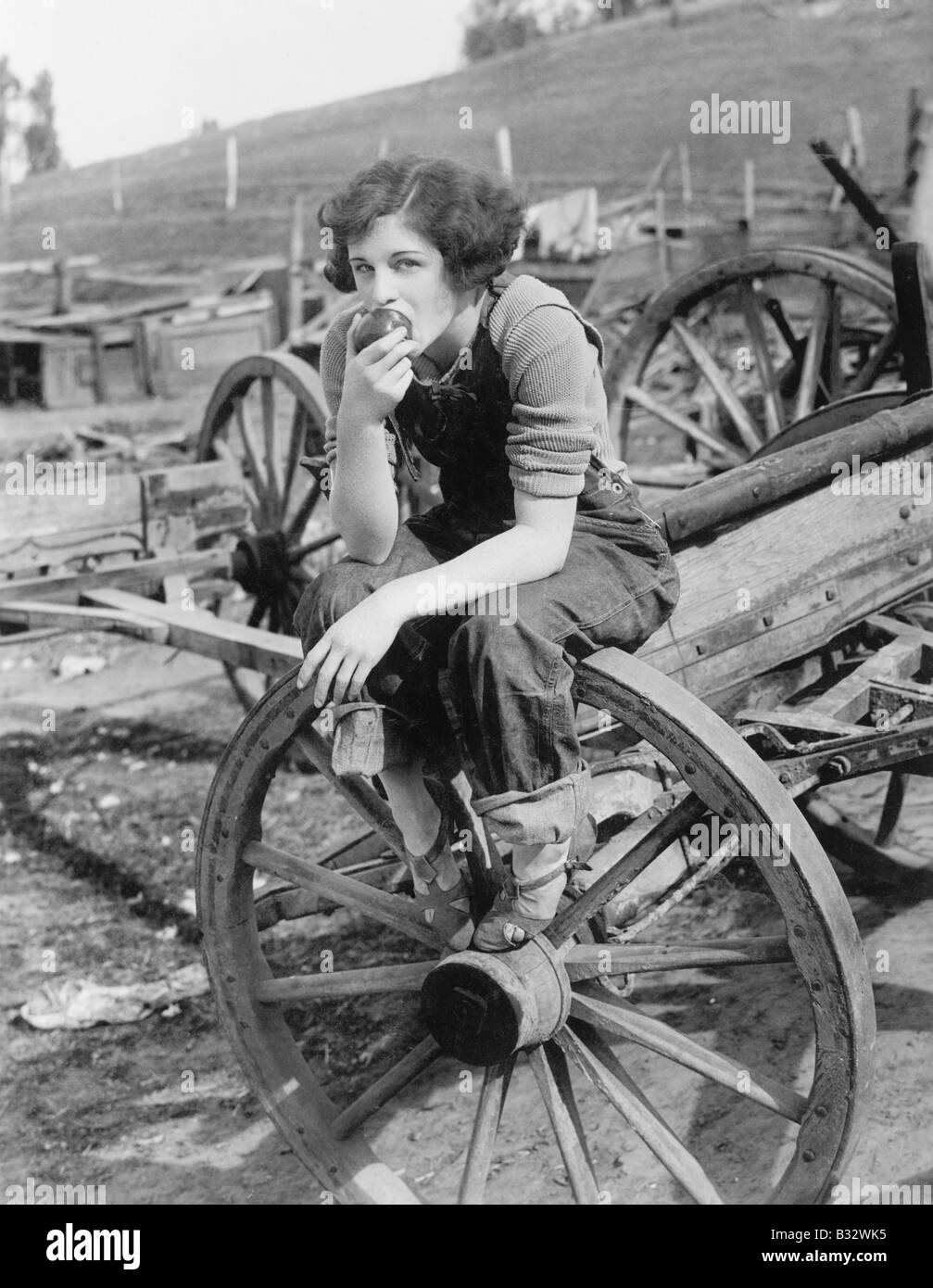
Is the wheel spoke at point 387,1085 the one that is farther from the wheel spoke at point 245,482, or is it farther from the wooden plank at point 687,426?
the wheel spoke at point 245,482

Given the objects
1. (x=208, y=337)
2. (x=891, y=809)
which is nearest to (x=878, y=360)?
(x=891, y=809)

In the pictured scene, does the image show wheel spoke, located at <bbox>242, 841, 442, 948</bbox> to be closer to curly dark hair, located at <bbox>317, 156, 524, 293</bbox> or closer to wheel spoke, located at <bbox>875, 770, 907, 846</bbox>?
curly dark hair, located at <bbox>317, 156, 524, 293</bbox>

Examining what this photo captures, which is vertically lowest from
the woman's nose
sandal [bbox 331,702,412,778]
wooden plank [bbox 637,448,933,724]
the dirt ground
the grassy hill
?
the dirt ground

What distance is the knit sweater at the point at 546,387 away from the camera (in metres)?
2.11

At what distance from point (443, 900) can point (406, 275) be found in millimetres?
1108

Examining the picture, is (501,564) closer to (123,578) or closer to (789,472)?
(789,472)

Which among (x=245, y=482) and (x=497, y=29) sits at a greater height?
(x=497, y=29)

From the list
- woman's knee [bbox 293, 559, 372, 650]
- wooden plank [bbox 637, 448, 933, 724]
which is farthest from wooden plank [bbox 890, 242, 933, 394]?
woman's knee [bbox 293, 559, 372, 650]

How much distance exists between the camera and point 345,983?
262cm

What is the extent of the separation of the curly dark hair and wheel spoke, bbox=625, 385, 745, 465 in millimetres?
2430

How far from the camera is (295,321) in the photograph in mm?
14594

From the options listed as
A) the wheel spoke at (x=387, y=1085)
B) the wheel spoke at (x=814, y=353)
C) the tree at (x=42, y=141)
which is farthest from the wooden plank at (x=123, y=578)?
the tree at (x=42, y=141)

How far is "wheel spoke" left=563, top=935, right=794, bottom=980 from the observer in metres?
2.22

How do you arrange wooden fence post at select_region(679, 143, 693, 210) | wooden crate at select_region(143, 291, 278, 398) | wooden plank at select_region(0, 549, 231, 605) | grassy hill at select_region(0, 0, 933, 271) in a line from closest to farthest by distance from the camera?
1. wooden plank at select_region(0, 549, 231, 605)
2. wooden crate at select_region(143, 291, 278, 398)
3. wooden fence post at select_region(679, 143, 693, 210)
4. grassy hill at select_region(0, 0, 933, 271)
